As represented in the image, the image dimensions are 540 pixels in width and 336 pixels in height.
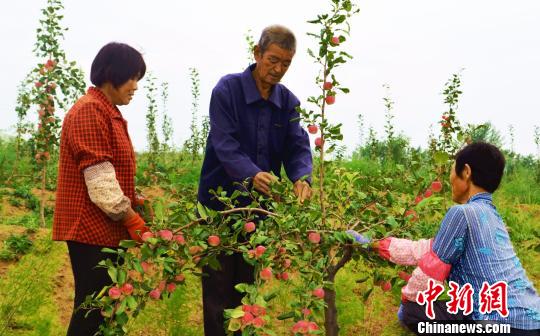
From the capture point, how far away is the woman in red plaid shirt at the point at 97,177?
2.46 metres

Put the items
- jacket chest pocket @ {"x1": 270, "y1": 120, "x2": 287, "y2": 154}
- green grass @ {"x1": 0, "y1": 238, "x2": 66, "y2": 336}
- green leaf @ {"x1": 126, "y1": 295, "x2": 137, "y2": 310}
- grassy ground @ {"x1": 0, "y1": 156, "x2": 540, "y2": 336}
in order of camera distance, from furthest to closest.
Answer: grassy ground @ {"x1": 0, "y1": 156, "x2": 540, "y2": 336} < green grass @ {"x1": 0, "y1": 238, "x2": 66, "y2": 336} < jacket chest pocket @ {"x1": 270, "y1": 120, "x2": 287, "y2": 154} < green leaf @ {"x1": 126, "y1": 295, "x2": 137, "y2": 310}

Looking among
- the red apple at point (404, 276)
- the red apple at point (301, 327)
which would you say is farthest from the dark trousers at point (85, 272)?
the red apple at point (404, 276)

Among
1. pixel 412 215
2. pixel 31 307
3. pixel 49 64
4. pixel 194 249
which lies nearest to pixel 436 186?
pixel 412 215

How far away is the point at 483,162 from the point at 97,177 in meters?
1.69

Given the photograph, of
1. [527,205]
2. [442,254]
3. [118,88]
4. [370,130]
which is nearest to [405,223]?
[442,254]

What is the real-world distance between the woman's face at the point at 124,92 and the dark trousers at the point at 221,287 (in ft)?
3.41

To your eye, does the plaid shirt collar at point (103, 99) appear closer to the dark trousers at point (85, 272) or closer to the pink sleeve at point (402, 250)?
the dark trousers at point (85, 272)

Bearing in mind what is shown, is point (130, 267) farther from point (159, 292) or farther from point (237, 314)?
point (237, 314)

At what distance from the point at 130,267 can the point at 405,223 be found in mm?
1225

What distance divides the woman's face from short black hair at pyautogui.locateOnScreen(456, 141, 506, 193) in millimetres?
1523

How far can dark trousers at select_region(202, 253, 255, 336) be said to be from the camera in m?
3.23

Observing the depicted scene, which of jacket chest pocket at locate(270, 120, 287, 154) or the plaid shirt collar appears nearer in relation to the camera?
the plaid shirt collar

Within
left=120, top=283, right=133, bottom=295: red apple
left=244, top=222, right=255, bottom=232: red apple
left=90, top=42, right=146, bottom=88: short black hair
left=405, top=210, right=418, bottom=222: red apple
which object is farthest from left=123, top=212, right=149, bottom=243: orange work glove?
left=405, top=210, right=418, bottom=222: red apple

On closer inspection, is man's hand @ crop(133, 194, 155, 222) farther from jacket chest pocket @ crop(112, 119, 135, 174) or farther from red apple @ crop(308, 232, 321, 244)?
red apple @ crop(308, 232, 321, 244)
